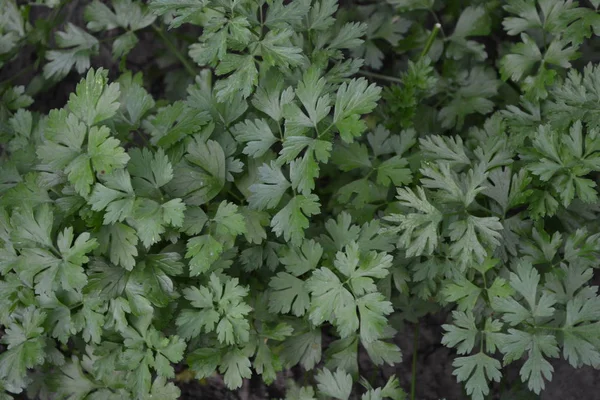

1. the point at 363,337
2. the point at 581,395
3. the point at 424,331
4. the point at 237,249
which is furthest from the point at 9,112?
the point at 581,395

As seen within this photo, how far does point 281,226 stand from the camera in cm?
200

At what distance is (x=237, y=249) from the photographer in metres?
2.08

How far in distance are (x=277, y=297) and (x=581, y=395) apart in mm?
1218

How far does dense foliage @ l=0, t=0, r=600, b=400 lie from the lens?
6.41 feet

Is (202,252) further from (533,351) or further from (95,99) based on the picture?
(533,351)

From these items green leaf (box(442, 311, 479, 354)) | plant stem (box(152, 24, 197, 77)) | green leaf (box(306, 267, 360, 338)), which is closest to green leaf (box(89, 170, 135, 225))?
green leaf (box(306, 267, 360, 338))

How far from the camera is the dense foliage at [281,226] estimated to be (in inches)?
76.9

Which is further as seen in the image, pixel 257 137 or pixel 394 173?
pixel 394 173

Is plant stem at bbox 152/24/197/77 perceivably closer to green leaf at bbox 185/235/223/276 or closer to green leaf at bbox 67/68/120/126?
green leaf at bbox 67/68/120/126

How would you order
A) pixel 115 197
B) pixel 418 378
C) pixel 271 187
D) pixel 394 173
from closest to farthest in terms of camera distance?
pixel 115 197 < pixel 271 187 < pixel 394 173 < pixel 418 378

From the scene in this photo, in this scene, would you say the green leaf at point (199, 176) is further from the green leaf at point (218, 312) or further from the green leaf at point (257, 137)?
the green leaf at point (218, 312)

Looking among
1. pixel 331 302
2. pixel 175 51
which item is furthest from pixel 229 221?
pixel 175 51

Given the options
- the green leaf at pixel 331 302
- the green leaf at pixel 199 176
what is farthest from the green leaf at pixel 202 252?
the green leaf at pixel 331 302

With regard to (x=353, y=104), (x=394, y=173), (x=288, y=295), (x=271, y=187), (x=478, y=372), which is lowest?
(x=478, y=372)
